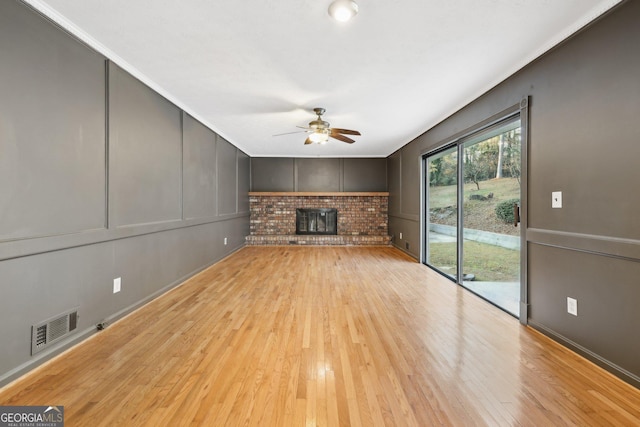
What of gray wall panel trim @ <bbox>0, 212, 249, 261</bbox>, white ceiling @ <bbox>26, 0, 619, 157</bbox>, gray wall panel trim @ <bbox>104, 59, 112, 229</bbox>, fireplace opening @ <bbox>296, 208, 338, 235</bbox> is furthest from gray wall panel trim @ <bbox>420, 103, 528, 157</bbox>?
gray wall panel trim @ <bbox>0, 212, 249, 261</bbox>

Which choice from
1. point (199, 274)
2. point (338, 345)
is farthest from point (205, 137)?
point (338, 345)

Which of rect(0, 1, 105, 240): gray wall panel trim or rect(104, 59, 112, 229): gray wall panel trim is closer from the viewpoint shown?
rect(0, 1, 105, 240): gray wall panel trim

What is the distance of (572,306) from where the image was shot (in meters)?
2.12

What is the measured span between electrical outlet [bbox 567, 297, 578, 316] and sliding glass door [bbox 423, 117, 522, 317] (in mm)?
576

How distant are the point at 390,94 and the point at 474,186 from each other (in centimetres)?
159

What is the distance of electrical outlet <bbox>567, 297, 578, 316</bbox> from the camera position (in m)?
2.09

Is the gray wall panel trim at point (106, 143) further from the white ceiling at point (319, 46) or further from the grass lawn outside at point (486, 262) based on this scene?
the grass lawn outside at point (486, 262)

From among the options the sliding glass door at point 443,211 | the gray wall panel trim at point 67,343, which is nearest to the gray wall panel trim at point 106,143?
the gray wall panel trim at point 67,343

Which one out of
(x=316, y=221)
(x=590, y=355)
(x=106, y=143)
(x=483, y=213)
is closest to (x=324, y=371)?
(x=590, y=355)

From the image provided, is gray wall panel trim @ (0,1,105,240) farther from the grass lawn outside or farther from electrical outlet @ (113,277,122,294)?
the grass lawn outside

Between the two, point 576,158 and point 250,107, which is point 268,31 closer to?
point 250,107

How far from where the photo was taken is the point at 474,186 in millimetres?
3596

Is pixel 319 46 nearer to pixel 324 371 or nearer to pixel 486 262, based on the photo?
pixel 324 371

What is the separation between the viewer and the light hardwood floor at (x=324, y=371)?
4.76ft
